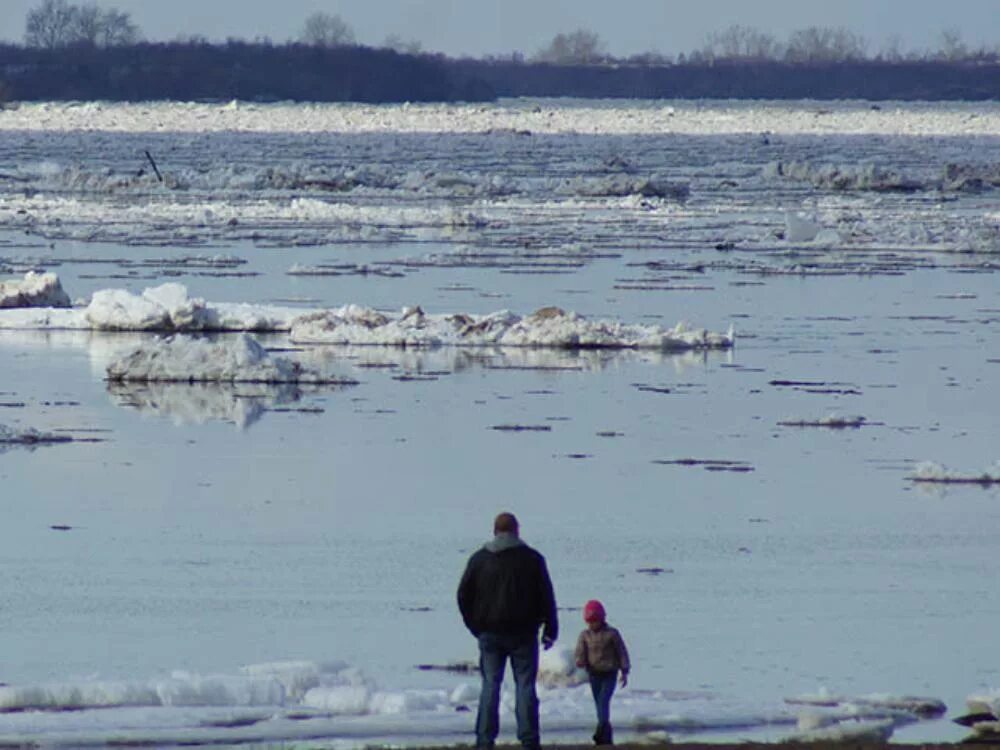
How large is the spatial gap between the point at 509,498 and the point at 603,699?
518cm

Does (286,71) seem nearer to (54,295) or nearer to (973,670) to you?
(54,295)

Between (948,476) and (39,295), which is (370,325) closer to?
(39,295)

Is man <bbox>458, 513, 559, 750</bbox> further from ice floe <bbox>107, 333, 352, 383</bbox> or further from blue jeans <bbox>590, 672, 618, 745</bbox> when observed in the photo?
ice floe <bbox>107, 333, 352, 383</bbox>

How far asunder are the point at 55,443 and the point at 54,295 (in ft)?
27.1

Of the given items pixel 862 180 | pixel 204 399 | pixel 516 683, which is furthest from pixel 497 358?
pixel 862 180

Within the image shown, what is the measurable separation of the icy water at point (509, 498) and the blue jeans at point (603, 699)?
46cm

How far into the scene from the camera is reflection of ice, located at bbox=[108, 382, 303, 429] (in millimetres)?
17016

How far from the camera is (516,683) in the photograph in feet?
27.8

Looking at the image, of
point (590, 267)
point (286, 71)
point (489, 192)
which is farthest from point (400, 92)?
point (590, 267)

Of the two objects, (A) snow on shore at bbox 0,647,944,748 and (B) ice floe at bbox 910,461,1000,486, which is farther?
(B) ice floe at bbox 910,461,1000,486

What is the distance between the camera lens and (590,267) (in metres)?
29.7

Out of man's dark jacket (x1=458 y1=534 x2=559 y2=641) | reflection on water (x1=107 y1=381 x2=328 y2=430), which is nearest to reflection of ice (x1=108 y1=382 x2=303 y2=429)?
reflection on water (x1=107 y1=381 x2=328 y2=430)

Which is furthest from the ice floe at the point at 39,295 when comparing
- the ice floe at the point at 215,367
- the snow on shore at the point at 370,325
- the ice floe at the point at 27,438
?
the ice floe at the point at 27,438

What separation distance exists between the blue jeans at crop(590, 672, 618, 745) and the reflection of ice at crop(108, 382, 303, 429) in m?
8.14
